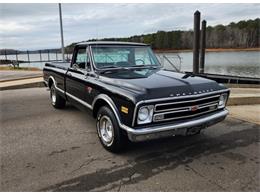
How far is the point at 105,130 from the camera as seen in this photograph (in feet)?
14.5

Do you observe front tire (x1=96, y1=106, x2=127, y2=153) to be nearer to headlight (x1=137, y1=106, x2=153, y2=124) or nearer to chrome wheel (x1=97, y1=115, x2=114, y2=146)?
chrome wheel (x1=97, y1=115, x2=114, y2=146)

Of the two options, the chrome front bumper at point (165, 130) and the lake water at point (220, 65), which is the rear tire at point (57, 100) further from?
the lake water at point (220, 65)

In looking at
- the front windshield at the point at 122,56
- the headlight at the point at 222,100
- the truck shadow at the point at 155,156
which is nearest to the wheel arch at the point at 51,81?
the front windshield at the point at 122,56

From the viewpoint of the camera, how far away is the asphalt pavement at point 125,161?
325 centimetres

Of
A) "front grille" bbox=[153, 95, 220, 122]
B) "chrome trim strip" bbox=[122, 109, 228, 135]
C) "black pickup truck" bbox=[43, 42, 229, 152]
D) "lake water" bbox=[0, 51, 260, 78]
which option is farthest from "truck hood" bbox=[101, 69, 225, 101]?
"lake water" bbox=[0, 51, 260, 78]

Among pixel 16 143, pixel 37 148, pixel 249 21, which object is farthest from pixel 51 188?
pixel 249 21

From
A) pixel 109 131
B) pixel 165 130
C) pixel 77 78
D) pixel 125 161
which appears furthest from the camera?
pixel 77 78

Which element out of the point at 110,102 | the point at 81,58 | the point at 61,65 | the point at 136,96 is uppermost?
the point at 81,58

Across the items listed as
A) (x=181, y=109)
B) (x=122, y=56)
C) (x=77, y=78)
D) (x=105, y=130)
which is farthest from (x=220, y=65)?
(x=181, y=109)

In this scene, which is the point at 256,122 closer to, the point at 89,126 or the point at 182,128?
the point at 182,128

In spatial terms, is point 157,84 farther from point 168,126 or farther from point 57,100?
point 57,100

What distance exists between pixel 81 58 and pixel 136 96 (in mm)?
2406

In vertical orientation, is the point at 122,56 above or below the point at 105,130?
above

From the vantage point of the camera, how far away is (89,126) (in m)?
5.64
